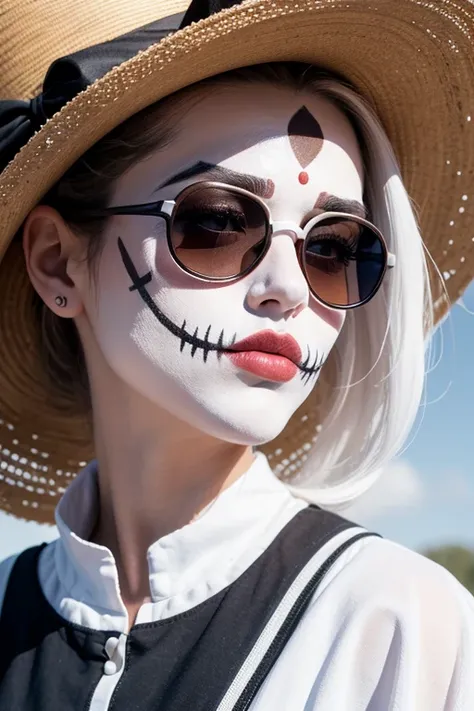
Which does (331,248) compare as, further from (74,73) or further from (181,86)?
(74,73)

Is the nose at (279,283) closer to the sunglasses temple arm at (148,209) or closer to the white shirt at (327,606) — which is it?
the sunglasses temple arm at (148,209)

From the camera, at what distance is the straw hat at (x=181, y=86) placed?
1398 millimetres

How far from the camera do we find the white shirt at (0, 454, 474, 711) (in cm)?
116

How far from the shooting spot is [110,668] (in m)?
1.41

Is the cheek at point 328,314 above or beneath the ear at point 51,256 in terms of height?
above

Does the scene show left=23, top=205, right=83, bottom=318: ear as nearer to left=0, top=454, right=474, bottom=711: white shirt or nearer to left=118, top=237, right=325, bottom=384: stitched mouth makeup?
left=118, top=237, right=325, bottom=384: stitched mouth makeup

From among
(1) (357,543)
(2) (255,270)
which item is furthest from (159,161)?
(1) (357,543)

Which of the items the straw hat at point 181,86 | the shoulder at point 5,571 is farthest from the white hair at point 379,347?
the shoulder at point 5,571

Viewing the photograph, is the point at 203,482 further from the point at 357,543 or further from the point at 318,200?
the point at 318,200

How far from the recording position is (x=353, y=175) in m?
1.52

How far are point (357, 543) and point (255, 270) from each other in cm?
45

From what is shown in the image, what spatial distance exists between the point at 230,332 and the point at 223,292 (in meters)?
0.06

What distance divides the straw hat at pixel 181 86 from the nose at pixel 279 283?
1.06 feet

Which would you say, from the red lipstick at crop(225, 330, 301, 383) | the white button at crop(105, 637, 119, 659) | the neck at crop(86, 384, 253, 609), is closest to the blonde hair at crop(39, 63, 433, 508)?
the neck at crop(86, 384, 253, 609)
